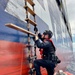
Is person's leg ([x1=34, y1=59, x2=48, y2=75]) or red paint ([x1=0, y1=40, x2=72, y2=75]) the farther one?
person's leg ([x1=34, y1=59, x2=48, y2=75])

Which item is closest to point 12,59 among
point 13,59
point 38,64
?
point 13,59

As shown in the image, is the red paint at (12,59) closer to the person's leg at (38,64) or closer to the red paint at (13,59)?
the red paint at (13,59)

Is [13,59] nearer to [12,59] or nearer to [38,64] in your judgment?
[12,59]

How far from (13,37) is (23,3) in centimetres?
89

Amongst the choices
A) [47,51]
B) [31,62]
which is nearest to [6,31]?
[31,62]

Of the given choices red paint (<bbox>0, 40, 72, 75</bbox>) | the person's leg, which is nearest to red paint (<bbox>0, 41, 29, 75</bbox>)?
red paint (<bbox>0, 40, 72, 75</bbox>)

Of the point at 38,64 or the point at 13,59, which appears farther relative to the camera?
the point at 38,64

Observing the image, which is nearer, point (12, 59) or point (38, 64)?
point (12, 59)

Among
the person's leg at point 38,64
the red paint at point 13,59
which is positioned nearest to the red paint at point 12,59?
the red paint at point 13,59

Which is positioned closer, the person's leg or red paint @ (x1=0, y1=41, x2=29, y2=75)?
red paint @ (x1=0, y1=41, x2=29, y2=75)

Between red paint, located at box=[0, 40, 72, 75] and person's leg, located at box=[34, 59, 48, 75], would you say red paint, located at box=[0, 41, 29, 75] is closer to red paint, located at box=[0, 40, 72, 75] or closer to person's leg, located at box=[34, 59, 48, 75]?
red paint, located at box=[0, 40, 72, 75]

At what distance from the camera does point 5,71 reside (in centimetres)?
236

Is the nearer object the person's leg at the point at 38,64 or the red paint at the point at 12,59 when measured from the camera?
the red paint at the point at 12,59

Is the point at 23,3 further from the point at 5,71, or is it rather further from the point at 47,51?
the point at 5,71
